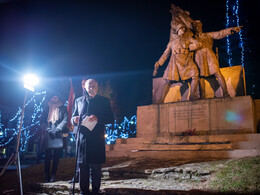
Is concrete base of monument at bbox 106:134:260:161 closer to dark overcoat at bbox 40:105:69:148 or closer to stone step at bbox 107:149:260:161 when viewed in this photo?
stone step at bbox 107:149:260:161

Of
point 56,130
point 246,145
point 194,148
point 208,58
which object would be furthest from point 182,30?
point 56,130

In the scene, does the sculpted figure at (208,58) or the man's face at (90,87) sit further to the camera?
the sculpted figure at (208,58)

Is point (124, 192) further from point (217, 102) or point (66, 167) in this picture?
point (217, 102)

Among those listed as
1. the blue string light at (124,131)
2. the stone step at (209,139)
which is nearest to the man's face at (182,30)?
the stone step at (209,139)

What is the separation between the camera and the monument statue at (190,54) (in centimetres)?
962

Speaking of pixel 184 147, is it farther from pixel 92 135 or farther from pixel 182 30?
pixel 182 30

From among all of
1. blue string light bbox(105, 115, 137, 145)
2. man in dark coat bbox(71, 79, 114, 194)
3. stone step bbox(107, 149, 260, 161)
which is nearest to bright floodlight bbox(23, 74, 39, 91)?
man in dark coat bbox(71, 79, 114, 194)

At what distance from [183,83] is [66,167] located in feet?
19.7

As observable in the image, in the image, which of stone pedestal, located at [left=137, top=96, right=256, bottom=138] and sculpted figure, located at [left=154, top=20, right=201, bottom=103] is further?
sculpted figure, located at [left=154, top=20, right=201, bottom=103]

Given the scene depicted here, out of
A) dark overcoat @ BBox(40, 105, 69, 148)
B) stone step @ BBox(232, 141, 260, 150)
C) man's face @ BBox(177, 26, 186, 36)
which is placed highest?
man's face @ BBox(177, 26, 186, 36)

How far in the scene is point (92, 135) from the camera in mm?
3713

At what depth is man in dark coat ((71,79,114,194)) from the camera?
360 cm

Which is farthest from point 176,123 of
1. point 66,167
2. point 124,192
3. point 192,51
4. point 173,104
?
point 124,192

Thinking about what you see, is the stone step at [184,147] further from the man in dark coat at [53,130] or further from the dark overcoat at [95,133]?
the dark overcoat at [95,133]
